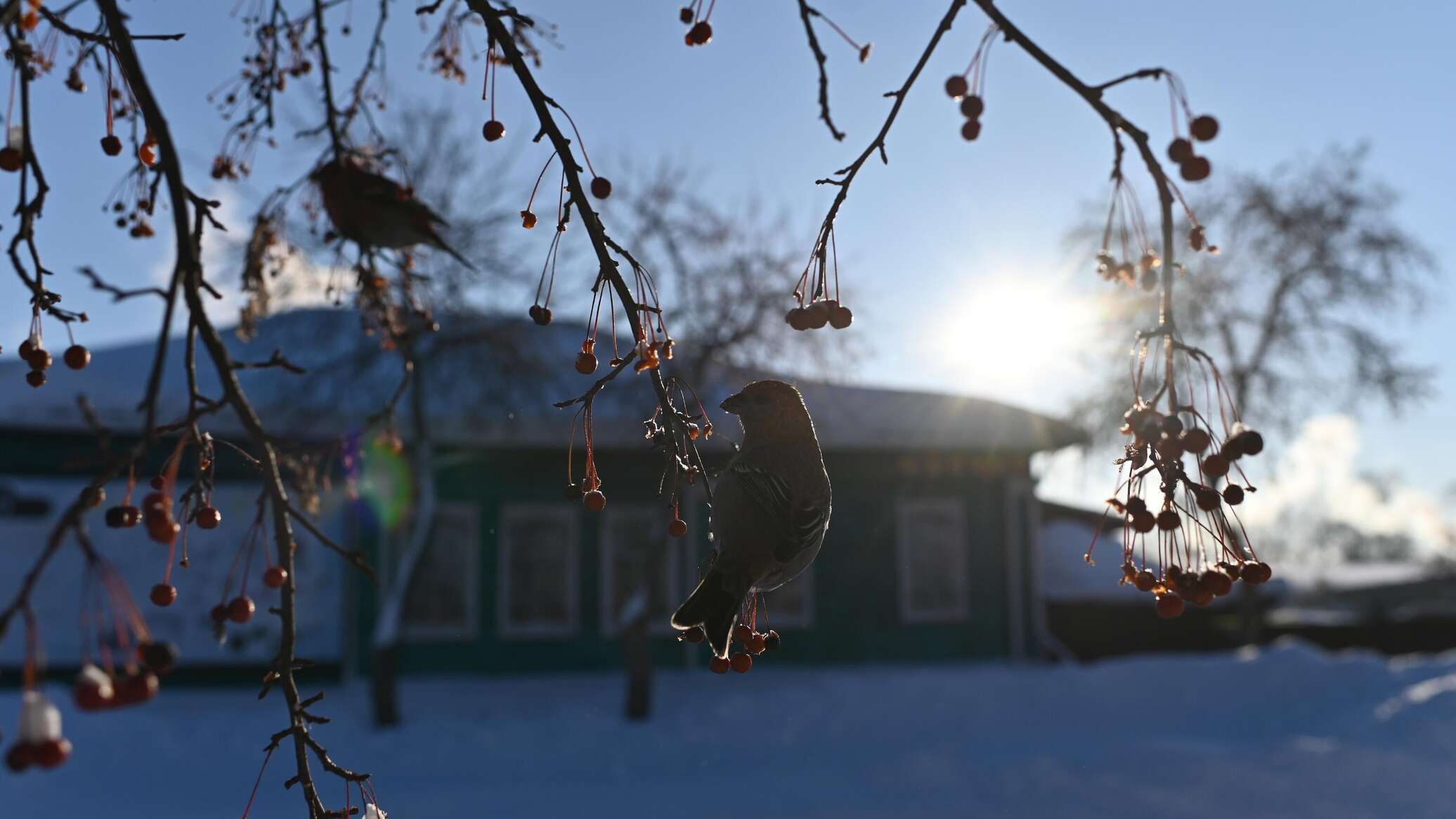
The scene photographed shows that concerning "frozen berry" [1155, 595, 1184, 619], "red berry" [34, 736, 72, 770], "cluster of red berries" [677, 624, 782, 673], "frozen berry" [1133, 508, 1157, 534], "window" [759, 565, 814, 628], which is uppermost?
"frozen berry" [1133, 508, 1157, 534]

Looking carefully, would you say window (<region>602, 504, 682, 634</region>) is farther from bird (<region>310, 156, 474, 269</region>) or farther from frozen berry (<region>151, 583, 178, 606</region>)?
frozen berry (<region>151, 583, 178, 606</region>)

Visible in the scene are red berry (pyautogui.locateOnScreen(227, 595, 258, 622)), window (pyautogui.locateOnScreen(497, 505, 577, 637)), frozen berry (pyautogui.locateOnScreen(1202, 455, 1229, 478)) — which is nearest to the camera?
frozen berry (pyautogui.locateOnScreen(1202, 455, 1229, 478))

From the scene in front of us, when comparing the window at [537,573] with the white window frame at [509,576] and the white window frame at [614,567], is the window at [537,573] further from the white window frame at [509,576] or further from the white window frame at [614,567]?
the white window frame at [614,567]

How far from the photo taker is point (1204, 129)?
153cm

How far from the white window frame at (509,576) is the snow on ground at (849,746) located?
0.57 metres

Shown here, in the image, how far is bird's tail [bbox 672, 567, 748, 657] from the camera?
152cm

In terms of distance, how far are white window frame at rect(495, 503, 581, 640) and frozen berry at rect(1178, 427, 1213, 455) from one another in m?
11.7

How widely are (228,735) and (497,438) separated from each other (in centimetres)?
407

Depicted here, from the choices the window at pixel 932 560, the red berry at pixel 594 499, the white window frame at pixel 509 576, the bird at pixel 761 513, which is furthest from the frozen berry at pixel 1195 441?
the window at pixel 932 560

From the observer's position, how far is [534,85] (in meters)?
1.63

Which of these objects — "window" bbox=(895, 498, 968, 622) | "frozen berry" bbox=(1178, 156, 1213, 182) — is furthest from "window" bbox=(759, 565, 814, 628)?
"frozen berry" bbox=(1178, 156, 1213, 182)

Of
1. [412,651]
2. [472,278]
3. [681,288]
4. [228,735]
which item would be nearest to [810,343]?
[681,288]

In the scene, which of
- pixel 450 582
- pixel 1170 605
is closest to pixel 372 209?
pixel 1170 605

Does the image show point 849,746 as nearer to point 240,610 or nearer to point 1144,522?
point 1144,522
